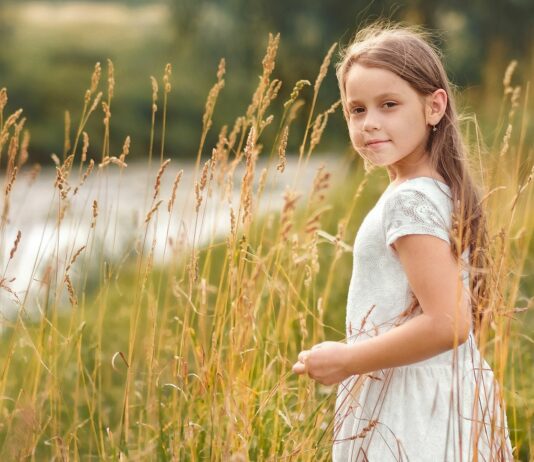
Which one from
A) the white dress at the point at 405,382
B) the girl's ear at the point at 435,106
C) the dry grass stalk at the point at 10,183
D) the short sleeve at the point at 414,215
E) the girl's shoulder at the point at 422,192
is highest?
the girl's ear at the point at 435,106

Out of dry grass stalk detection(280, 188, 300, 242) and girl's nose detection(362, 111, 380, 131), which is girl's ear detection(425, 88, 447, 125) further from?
dry grass stalk detection(280, 188, 300, 242)

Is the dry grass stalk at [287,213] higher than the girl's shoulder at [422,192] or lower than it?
higher

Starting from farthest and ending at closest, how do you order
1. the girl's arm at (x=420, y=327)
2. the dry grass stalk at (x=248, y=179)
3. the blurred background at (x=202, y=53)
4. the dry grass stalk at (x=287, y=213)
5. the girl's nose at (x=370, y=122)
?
1. the blurred background at (x=202, y=53)
2. the dry grass stalk at (x=287, y=213)
3. the dry grass stalk at (x=248, y=179)
4. the girl's nose at (x=370, y=122)
5. the girl's arm at (x=420, y=327)

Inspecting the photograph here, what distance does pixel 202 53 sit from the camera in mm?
14852

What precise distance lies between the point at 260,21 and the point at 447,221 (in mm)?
11440

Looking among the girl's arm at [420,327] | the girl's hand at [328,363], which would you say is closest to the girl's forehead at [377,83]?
the girl's arm at [420,327]

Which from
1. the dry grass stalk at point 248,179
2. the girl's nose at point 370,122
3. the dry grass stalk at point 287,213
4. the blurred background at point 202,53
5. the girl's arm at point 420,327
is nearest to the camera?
the girl's arm at point 420,327

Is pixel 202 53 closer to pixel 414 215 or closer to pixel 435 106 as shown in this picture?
pixel 435 106

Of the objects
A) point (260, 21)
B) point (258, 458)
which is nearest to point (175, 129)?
point (260, 21)

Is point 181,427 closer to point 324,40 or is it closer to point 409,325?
point 409,325

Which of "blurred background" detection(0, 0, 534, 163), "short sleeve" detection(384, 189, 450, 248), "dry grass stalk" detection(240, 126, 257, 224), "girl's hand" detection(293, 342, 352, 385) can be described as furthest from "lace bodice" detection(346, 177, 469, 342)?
"blurred background" detection(0, 0, 534, 163)

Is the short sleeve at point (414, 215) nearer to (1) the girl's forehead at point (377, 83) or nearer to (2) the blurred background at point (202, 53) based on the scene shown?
(1) the girl's forehead at point (377, 83)

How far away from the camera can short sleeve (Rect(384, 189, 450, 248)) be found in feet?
5.96

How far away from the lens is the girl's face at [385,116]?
1949 millimetres
